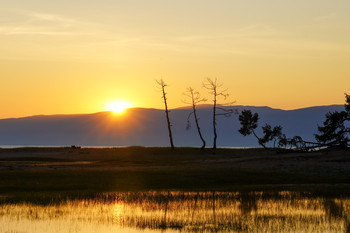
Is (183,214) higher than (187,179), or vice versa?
(187,179)

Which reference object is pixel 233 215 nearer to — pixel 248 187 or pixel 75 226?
pixel 75 226

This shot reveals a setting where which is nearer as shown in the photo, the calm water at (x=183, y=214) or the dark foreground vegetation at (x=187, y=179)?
the calm water at (x=183, y=214)

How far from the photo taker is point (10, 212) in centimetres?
2859

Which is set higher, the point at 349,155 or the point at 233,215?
the point at 349,155

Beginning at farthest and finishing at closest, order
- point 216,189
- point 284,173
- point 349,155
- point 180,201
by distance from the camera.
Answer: point 349,155 < point 284,173 < point 216,189 < point 180,201

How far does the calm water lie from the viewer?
24719 millimetres

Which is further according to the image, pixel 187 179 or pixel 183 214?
pixel 187 179

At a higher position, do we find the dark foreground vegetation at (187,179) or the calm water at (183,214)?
the dark foreground vegetation at (187,179)

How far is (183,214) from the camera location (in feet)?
93.6

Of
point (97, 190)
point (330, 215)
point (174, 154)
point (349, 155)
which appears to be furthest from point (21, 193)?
point (174, 154)

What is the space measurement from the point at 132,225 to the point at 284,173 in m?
27.6

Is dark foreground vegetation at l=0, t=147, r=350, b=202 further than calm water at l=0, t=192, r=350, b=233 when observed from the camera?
Yes

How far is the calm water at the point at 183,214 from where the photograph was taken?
24719 mm

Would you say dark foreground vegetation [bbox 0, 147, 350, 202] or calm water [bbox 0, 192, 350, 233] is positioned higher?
dark foreground vegetation [bbox 0, 147, 350, 202]
